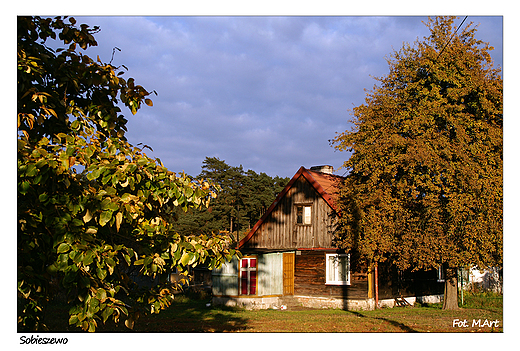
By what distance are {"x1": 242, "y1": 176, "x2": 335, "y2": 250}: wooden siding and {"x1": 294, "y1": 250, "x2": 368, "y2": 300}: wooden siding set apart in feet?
2.16

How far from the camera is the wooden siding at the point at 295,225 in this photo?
21.6m

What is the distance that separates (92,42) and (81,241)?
3.90 m

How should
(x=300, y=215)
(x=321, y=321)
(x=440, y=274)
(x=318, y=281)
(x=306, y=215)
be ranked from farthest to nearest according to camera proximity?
1. (x=440, y=274)
2. (x=300, y=215)
3. (x=306, y=215)
4. (x=318, y=281)
5. (x=321, y=321)

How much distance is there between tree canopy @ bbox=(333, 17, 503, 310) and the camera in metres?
17.0

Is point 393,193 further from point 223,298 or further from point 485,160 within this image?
point 223,298

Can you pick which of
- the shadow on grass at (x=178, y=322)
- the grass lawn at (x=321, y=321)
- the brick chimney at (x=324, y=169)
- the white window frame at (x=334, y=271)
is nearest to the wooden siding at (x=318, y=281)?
the white window frame at (x=334, y=271)

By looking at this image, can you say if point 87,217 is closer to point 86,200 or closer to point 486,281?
point 86,200

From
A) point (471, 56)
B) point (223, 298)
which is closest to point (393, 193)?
point (471, 56)

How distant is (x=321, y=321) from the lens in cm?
1569

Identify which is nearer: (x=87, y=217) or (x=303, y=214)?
(x=87, y=217)

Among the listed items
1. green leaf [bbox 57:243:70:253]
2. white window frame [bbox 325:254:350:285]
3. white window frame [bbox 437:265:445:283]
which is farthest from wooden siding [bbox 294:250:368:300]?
green leaf [bbox 57:243:70:253]

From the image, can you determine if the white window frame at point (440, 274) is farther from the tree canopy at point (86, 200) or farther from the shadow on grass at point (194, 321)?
the tree canopy at point (86, 200)

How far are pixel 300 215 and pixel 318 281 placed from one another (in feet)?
11.6

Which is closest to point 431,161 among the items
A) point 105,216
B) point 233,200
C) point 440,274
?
point 440,274
